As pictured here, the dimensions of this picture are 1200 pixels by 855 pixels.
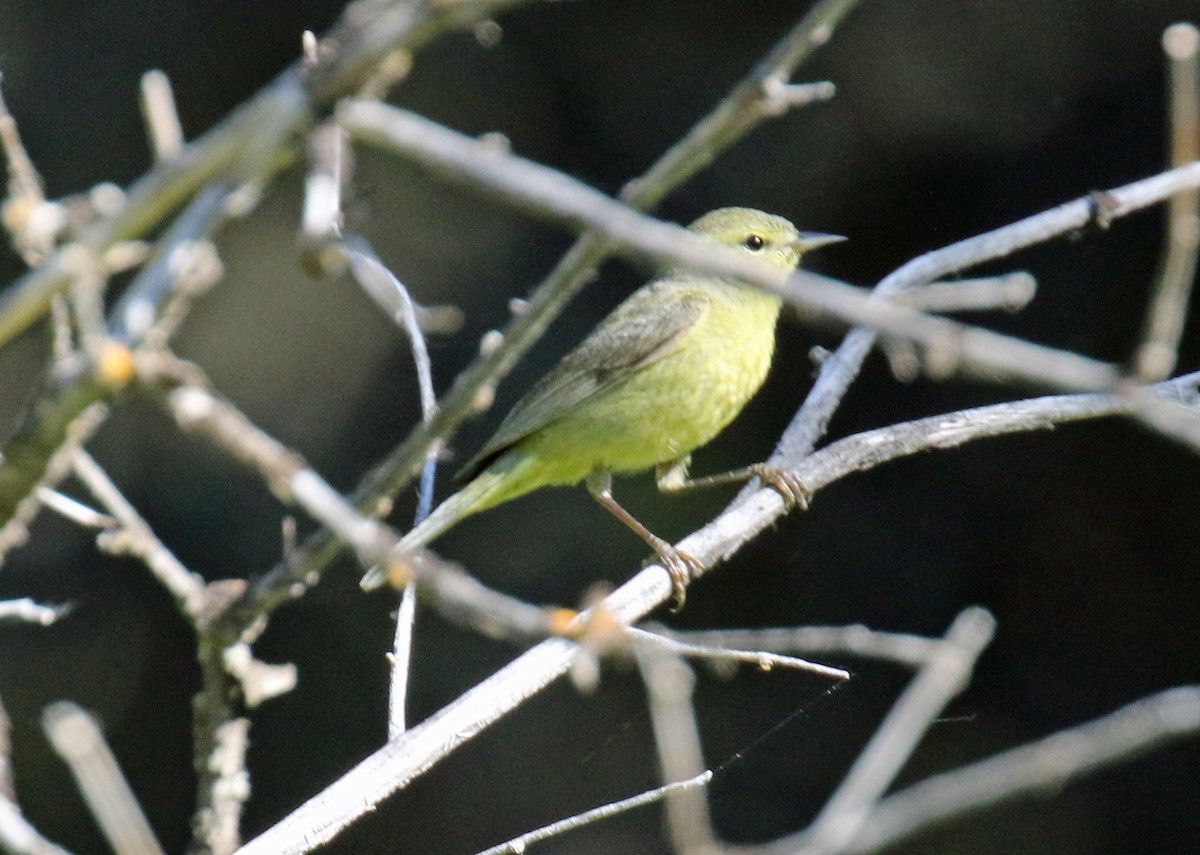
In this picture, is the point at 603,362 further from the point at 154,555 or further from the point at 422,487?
the point at 154,555

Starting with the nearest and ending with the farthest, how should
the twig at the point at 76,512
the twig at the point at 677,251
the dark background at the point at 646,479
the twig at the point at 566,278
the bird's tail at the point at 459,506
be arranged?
the twig at the point at 677,251, the twig at the point at 566,278, the twig at the point at 76,512, the bird's tail at the point at 459,506, the dark background at the point at 646,479

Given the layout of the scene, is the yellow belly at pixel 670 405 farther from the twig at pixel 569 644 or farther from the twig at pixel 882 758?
the twig at pixel 882 758

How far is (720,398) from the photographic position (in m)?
4.24

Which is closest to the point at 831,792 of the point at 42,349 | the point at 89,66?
the point at 42,349

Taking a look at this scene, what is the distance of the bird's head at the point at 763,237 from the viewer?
4605mm

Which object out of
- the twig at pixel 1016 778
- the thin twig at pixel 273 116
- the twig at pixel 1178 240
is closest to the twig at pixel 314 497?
the thin twig at pixel 273 116

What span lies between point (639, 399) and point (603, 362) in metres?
0.20

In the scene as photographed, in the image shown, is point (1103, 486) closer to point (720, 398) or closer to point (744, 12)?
point (720, 398)

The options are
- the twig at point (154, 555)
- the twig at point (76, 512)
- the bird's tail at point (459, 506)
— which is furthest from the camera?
the bird's tail at point (459, 506)

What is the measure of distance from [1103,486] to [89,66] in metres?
4.62

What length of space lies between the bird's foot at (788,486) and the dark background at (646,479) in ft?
6.26

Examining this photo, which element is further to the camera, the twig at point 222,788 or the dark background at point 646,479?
the dark background at point 646,479

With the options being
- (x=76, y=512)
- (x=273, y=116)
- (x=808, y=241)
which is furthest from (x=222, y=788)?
(x=808, y=241)

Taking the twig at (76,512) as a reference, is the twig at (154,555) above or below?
below
